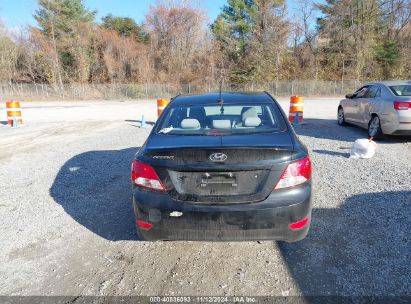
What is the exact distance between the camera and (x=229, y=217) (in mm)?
2621

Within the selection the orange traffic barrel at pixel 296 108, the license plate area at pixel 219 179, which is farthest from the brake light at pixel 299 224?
the orange traffic barrel at pixel 296 108

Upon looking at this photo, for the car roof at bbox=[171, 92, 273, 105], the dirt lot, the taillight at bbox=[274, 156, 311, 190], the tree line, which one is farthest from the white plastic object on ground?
the tree line

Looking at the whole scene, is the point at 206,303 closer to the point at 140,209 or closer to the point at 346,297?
the point at 140,209

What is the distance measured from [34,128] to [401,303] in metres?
12.6

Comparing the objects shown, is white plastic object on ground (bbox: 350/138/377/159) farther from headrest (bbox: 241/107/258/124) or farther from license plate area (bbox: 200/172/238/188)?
license plate area (bbox: 200/172/238/188)

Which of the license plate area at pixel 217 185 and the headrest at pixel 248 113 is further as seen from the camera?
the headrest at pixel 248 113

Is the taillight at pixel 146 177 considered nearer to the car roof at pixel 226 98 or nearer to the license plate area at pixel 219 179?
the license plate area at pixel 219 179

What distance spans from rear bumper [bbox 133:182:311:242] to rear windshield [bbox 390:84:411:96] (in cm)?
653

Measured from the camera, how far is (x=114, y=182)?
17.5ft

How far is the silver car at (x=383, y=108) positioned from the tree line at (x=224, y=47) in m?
29.8

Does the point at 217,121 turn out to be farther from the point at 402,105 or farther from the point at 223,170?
the point at 402,105

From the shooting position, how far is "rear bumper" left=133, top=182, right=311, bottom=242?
8.59 feet

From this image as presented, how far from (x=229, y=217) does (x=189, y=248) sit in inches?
35.3

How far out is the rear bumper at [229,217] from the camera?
2.62 meters
